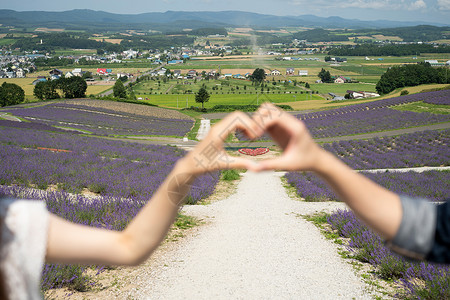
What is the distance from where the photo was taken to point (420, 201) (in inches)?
45.8

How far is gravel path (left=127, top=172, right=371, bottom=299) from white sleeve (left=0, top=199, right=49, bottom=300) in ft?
13.9

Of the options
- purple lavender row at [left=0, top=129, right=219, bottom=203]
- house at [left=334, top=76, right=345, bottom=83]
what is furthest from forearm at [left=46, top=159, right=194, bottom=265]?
house at [left=334, top=76, right=345, bottom=83]

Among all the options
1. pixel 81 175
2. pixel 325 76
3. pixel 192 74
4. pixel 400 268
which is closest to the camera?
pixel 400 268

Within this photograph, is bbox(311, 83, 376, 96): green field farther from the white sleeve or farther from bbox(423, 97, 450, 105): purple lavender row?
the white sleeve

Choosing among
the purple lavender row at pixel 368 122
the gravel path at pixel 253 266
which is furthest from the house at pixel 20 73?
the gravel path at pixel 253 266

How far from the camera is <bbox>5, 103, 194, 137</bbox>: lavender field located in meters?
44.2

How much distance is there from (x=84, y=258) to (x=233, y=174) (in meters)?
18.2

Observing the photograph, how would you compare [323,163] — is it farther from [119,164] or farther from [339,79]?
[339,79]

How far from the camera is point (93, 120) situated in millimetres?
49938

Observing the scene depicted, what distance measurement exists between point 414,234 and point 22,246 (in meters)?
1.30

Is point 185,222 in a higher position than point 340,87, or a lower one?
lower

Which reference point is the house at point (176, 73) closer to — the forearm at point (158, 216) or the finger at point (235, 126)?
the forearm at point (158, 216)

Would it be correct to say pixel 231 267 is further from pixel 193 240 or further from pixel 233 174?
pixel 233 174

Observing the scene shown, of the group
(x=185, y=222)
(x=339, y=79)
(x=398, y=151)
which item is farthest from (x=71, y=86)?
(x=339, y=79)
